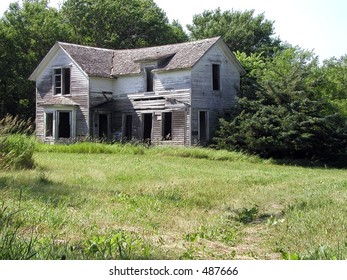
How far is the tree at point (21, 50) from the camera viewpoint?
132 feet

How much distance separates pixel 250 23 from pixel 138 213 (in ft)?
163

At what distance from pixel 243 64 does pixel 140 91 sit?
9858 mm

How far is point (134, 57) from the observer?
32531mm

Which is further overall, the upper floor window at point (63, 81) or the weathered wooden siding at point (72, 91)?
the upper floor window at point (63, 81)

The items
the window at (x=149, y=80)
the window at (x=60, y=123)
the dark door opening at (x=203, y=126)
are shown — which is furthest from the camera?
the window at (x=60, y=123)

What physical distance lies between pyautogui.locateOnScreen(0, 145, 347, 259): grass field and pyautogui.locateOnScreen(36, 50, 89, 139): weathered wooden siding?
16.2m

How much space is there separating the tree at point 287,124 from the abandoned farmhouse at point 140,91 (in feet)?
7.64

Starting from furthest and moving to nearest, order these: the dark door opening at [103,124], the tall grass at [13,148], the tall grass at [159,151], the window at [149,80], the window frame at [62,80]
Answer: the window frame at [62,80]
the dark door opening at [103,124]
the window at [149,80]
the tall grass at [159,151]
the tall grass at [13,148]

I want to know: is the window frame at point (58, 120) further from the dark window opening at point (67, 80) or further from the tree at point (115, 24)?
the tree at point (115, 24)

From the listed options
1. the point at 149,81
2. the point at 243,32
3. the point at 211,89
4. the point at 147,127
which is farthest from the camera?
the point at 243,32

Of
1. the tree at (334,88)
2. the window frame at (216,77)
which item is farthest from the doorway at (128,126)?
the tree at (334,88)

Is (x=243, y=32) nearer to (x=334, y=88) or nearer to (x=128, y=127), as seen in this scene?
(x=334, y=88)

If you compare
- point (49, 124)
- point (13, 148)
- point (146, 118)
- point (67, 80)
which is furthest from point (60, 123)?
point (13, 148)

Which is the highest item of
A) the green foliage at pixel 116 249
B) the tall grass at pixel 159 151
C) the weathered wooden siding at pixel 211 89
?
the weathered wooden siding at pixel 211 89
